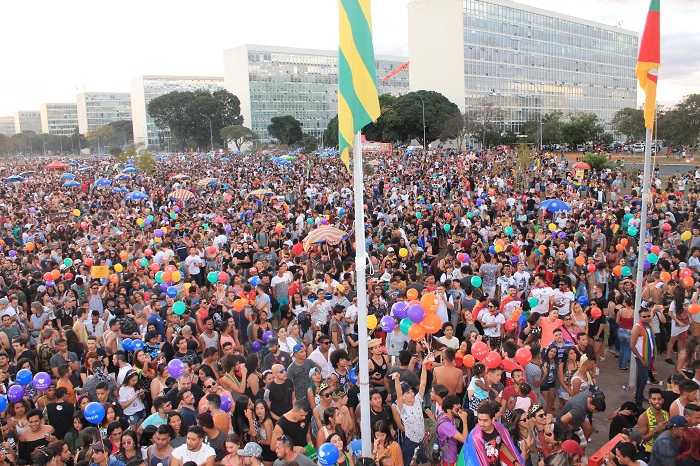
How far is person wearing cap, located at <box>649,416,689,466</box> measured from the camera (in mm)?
4621

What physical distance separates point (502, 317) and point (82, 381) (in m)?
5.28

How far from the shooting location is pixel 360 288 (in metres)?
3.93

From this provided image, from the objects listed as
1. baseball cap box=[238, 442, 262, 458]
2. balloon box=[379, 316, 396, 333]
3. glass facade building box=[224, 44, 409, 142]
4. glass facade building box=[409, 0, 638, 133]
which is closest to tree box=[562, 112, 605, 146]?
glass facade building box=[409, 0, 638, 133]

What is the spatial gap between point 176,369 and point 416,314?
2735 mm

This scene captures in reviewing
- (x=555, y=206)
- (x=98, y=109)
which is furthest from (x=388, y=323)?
(x=98, y=109)

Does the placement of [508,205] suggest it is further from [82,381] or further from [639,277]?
[82,381]

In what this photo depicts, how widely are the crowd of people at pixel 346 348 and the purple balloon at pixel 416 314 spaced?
126mm

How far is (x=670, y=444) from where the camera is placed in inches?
183

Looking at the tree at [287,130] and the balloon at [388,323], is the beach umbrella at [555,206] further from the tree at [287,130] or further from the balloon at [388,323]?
the tree at [287,130]

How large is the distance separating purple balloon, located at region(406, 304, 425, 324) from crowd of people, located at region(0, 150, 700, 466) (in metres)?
0.13

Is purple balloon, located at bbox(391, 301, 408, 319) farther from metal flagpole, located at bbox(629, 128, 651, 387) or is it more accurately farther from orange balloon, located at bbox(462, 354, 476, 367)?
metal flagpole, located at bbox(629, 128, 651, 387)

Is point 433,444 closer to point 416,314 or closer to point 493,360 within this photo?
point 493,360

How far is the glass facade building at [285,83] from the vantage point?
101 m

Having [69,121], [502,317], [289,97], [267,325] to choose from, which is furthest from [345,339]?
[69,121]
